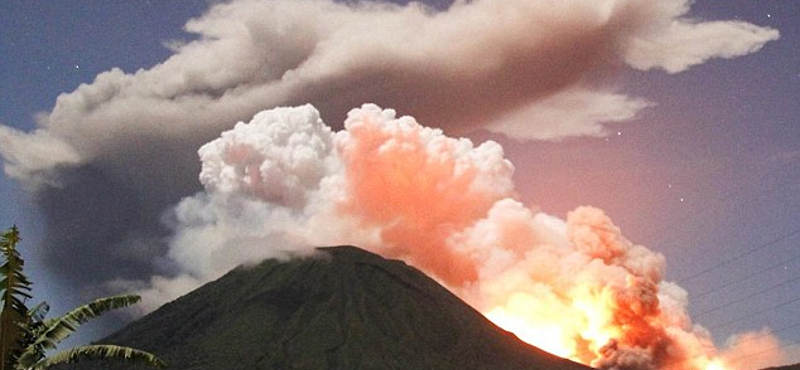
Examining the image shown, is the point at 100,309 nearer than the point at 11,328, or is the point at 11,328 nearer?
the point at 11,328

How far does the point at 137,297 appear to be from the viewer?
2916 cm

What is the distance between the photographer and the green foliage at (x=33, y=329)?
86.1 feet

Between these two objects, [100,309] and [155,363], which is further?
[100,309]

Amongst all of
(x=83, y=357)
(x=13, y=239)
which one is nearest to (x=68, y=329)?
(x=83, y=357)

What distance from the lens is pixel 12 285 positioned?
26.5 meters

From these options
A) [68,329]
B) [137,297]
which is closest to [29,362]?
[68,329]

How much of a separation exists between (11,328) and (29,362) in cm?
186

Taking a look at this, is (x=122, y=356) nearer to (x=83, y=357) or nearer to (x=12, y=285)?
(x=83, y=357)

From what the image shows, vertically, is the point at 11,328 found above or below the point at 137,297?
below

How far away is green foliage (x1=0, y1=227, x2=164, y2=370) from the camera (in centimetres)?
2625

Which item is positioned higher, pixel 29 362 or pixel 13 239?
pixel 13 239

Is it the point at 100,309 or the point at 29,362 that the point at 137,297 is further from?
the point at 29,362

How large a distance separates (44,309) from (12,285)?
2.78 meters

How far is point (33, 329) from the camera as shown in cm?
2800
